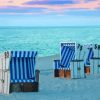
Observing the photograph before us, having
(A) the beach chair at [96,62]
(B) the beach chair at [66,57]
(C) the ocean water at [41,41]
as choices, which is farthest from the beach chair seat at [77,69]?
(C) the ocean water at [41,41]

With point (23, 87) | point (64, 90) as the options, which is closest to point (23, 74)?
point (23, 87)

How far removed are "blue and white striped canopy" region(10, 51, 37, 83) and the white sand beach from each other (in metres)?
0.39

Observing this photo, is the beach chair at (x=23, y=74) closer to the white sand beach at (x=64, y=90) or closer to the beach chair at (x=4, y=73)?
the beach chair at (x=4, y=73)

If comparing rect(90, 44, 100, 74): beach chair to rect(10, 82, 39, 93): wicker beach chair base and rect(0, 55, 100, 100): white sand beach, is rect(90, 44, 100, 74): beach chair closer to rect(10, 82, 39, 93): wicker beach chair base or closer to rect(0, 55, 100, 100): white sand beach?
rect(0, 55, 100, 100): white sand beach

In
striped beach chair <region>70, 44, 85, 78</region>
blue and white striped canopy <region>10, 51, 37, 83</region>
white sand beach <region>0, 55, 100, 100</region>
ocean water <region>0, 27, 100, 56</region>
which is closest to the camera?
white sand beach <region>0, 55, 100, 100</region>

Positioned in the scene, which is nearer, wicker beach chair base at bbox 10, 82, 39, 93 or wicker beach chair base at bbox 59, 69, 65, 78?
wicker beach chair base at bbox 10, 82, 39, 93

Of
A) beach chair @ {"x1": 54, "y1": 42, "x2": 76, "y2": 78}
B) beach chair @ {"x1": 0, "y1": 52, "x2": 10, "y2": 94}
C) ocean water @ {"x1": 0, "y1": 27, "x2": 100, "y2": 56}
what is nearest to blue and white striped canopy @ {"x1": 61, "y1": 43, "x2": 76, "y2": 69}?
beach chair @ {"x1": 54, "y1": 42, "x2": 76, "y2": 78}

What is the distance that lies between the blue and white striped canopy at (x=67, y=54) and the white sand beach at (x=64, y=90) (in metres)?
0.54

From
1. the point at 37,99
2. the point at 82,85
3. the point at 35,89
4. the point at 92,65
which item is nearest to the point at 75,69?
the point at 92,65

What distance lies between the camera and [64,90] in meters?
13.5

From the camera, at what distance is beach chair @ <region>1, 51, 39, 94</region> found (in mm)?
13078

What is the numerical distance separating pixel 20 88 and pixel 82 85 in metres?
1.85

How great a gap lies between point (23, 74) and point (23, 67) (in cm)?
15

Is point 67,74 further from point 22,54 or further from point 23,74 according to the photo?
point 22,54
